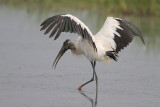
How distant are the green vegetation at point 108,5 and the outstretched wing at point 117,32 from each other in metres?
8.73

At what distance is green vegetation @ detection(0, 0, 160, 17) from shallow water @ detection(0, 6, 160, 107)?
3422mm

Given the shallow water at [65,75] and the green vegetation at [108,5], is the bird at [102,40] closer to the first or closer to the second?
the shallow water at [65,75]

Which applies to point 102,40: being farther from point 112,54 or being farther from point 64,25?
point 64,25

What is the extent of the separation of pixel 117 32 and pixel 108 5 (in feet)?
31.4

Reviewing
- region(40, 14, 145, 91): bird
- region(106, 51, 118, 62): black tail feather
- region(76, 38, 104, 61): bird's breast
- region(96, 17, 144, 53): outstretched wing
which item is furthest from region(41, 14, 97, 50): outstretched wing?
region(96, 17, 144, 53): outstretched wing

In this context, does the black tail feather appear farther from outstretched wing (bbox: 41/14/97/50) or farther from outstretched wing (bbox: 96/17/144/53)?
outstretched wing (bbox: 41/14/97/50)

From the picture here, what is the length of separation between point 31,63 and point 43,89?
7.55 ft

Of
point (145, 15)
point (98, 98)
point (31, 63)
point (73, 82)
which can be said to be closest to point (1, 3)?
point (145, 15)

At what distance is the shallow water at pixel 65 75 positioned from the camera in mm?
8125

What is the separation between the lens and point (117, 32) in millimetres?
9148

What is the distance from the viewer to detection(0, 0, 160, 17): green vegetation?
1830 centimetres

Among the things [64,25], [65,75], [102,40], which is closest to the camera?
[64,25]

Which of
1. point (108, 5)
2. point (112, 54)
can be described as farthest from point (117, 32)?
point (108, 5)

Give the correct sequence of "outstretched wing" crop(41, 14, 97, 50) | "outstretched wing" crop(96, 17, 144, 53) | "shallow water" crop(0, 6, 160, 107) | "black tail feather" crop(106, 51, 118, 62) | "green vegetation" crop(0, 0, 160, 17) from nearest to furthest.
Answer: "outstretched wing" crop(41, 14, 97, 50) → "shallow water" crop(0, 6, 160, 107) → "black tail feather" crop(106, 51, 118, 62) → "outstretched wing" crop(96, 17, 144, 53) → "green vegetation" crop(0, 0, 160, 17)
